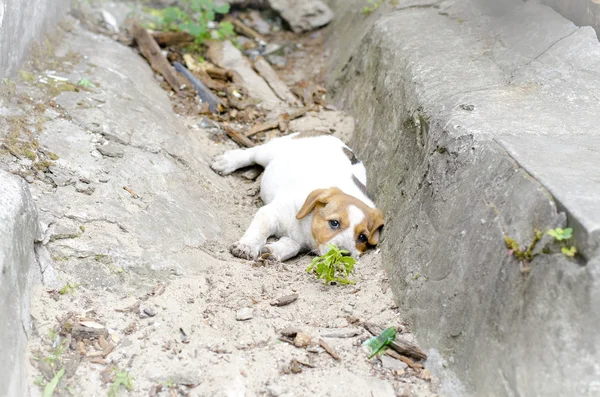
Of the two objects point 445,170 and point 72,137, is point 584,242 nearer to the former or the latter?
point 445,170

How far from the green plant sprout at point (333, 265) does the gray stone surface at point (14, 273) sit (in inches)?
79.4

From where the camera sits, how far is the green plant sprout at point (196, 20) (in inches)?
390

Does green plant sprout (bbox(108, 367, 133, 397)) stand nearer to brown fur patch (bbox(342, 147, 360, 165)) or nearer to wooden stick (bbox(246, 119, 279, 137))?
brown fur patch (bbox(342, 147, 360, 165))

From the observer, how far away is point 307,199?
6.21 m

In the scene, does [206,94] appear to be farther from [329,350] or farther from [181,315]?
[329,350]

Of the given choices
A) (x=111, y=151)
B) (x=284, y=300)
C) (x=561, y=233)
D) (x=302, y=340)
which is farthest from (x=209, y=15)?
(x=561, y=233)

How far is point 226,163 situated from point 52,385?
4200 mm

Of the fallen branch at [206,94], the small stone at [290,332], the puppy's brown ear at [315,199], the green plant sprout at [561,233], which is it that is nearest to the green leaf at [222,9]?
the fallen branch at [206,94]

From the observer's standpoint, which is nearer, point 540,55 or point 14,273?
point 14,273

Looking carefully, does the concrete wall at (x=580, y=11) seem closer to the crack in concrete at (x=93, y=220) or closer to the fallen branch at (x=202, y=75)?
the crack in concrete at (x=93, y=220)

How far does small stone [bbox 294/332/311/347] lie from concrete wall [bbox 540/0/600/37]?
3.80m

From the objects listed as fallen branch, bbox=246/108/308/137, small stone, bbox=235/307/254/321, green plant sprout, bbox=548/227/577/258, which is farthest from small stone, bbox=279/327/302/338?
fallen branch, bbox=246/108/308/137

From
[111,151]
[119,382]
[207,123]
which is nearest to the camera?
[119,382]

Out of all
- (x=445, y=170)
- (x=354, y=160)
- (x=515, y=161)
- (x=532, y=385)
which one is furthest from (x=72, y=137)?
(x=532, y=385)
